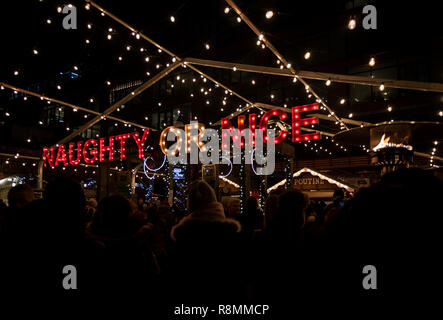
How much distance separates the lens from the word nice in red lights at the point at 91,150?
12.2 meters

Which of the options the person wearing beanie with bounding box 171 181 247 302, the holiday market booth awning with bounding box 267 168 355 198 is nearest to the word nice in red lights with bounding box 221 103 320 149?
the person wearing beanie with bounding box 171 181 247 302

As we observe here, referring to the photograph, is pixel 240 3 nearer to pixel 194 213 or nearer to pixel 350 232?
pixel 194 213

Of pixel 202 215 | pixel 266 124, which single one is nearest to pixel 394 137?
pixel 266 124

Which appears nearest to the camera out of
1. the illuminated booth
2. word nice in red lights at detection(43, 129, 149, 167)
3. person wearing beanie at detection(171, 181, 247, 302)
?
person wearing beanie at detection(171, 181, 247, 302)

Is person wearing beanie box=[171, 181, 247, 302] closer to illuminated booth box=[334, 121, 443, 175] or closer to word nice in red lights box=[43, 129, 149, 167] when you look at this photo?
illuminated booth box=[334, 121, 443, 175]

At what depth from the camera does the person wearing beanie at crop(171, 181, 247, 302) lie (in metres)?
2.50

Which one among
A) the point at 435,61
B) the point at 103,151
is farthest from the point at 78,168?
the point at 435,61

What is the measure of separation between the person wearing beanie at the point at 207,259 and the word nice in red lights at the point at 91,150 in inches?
384

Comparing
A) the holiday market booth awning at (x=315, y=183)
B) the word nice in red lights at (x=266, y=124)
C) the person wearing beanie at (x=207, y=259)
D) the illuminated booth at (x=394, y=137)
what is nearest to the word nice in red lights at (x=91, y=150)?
the word nice in red lights at (x=266, y=124)

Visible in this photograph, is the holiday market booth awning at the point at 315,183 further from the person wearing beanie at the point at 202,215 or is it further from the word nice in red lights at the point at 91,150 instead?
the person wearing beanie at the point at 202,215

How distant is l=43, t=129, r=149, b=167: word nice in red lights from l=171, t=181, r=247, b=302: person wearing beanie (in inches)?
384

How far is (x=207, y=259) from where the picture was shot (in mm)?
2498

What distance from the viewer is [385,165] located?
24.0 feet

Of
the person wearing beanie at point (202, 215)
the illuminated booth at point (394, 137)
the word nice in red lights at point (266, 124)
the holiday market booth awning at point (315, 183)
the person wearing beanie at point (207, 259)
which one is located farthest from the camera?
the holiday market booth awning at point (315, 183)
